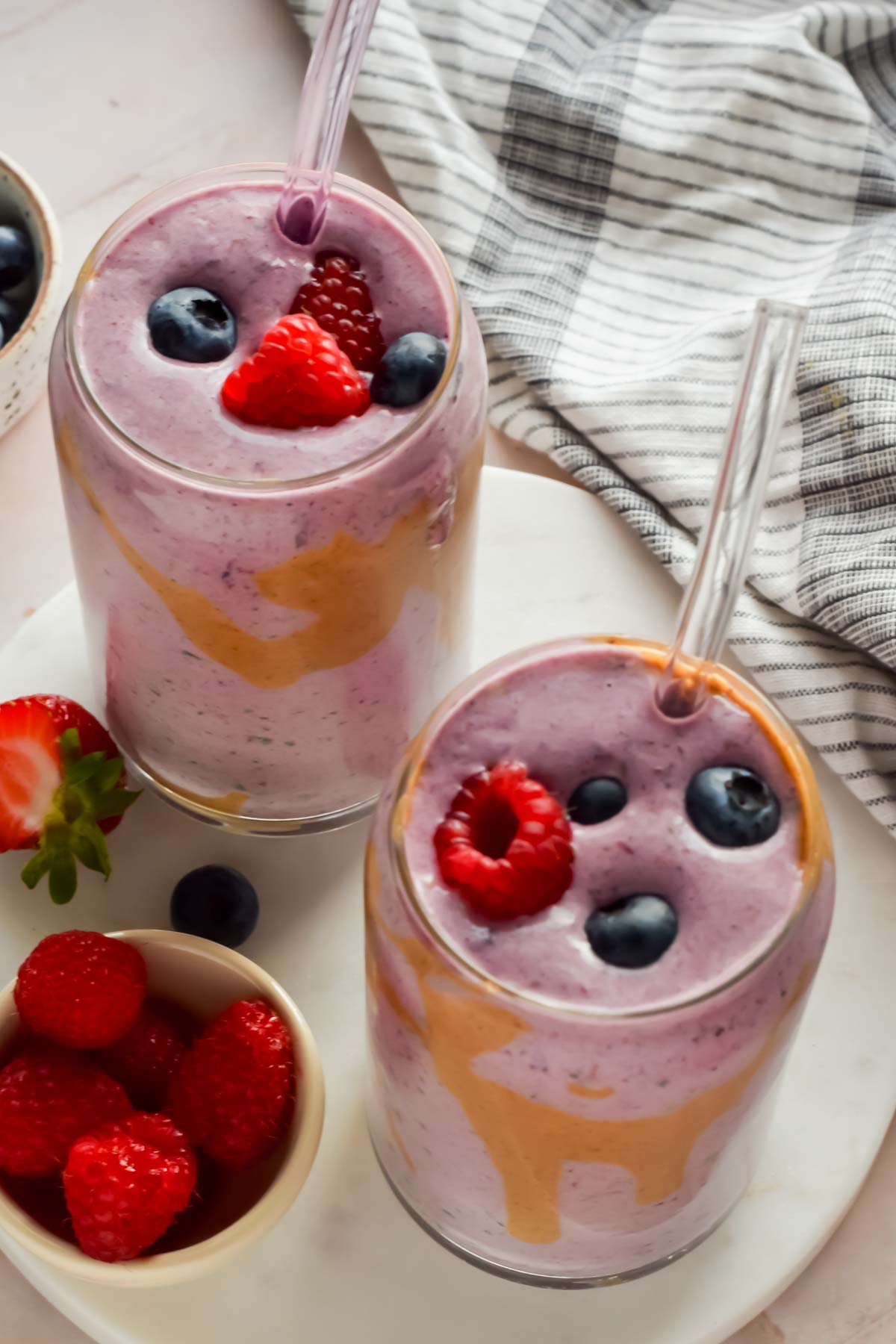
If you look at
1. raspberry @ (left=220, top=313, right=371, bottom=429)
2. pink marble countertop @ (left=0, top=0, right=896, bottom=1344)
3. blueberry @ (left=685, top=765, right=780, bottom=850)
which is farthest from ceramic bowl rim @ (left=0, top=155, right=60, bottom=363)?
blueberry @ (left=685, top=765, right=780, bottom=850)

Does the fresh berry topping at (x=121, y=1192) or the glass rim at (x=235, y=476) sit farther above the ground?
the glass rim at (x=235, y=476)

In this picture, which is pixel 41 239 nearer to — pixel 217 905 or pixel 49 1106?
pixel 217 905

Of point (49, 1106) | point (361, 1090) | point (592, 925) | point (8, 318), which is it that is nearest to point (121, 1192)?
point (49, 1106)

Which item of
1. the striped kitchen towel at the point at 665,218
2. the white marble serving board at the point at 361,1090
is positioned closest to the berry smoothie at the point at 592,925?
the white marble serving board at the point at 361,1090

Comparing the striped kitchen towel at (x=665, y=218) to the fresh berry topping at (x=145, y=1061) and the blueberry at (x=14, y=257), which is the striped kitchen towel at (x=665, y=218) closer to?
the blueberry at (x=14, y=257)

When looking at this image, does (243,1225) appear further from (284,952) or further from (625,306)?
(625,306)
